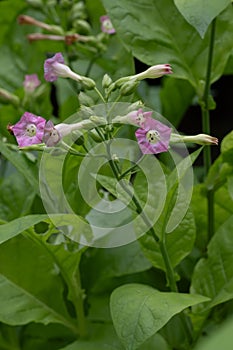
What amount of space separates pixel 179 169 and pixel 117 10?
203 mm

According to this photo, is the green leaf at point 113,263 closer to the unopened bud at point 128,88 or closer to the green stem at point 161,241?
the green stem at point 161,241

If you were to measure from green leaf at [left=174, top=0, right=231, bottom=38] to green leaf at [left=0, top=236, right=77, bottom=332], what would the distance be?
0.76ft

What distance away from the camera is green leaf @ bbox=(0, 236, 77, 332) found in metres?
0.60

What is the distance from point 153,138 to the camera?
457mm

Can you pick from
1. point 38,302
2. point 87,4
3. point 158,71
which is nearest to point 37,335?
point 38,302

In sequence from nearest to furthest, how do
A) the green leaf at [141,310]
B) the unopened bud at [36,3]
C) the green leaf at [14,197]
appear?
the green leaf at [141,310] → the green leaf at [14,197] → the unopened bud at [36,3]

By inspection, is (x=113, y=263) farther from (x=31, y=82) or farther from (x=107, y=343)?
(x=31, y=82)

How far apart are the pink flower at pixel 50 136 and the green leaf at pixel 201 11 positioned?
13 centimetres

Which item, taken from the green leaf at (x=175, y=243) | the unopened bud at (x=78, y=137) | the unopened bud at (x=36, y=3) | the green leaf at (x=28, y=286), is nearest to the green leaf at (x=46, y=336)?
the green leaf at (x=28, y=286)

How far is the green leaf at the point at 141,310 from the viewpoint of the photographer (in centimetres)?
45

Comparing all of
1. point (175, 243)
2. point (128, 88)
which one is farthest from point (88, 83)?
point (175, 243)

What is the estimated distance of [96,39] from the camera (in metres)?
0.75

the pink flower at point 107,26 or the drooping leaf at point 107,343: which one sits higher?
the pink flower at point 107,26

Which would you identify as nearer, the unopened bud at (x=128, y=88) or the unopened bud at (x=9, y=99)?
the unopened bud at (x=128, y=88)
